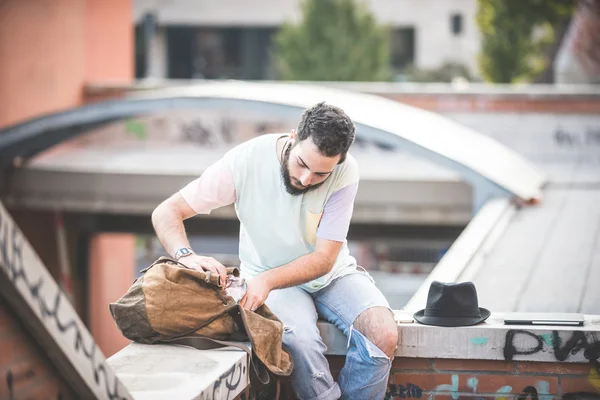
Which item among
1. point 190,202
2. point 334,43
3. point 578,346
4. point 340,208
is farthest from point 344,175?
point 334,43

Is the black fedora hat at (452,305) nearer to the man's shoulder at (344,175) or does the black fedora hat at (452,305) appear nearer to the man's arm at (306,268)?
the man's arm at (306,268)

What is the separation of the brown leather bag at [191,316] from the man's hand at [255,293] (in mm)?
54

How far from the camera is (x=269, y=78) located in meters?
39.1

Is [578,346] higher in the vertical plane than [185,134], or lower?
higher

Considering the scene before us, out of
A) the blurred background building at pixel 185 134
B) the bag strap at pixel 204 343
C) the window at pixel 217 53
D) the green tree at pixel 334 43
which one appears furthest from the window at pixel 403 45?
the bag strap at pixel 204 343

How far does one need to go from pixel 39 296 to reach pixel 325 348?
179cm

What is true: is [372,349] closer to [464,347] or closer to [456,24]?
[464,347]

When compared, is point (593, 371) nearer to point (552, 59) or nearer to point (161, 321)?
point (161, 321)

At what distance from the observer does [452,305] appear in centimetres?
413

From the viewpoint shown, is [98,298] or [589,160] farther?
[98,298]

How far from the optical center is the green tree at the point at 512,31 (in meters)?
22.0

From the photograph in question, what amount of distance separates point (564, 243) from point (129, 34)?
47.8 ft

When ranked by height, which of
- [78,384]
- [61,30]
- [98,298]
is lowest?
[98,298]

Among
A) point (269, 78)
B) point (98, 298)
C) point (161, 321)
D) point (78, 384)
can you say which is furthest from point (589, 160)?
point (269, 78)
